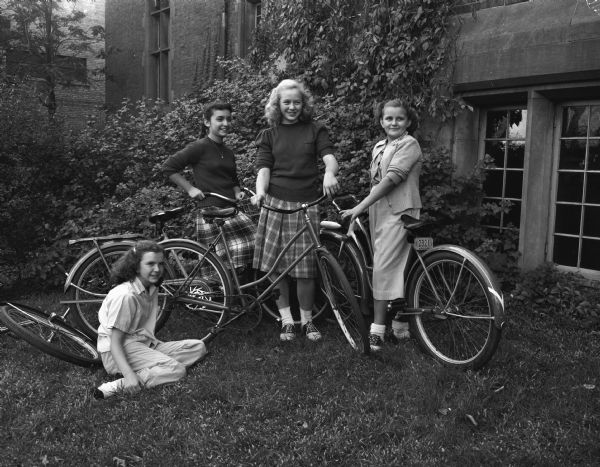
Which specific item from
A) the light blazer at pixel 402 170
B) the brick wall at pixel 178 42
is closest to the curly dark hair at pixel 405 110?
the light blazer at pixel 402 170

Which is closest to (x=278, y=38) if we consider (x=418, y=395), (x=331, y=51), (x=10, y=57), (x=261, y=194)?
(x=331, y=51)

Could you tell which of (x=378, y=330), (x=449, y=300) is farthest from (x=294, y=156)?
(x=449, y=300)

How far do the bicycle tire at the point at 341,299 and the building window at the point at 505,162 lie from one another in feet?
8.11

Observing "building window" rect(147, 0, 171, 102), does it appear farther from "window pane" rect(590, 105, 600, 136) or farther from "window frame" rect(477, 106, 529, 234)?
"window pane" rect(590, 105, 600, 136)

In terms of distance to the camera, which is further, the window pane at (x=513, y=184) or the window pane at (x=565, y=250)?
the window pane at (x=513, y=184)

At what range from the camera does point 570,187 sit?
6.23 metres

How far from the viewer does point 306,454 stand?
304cm

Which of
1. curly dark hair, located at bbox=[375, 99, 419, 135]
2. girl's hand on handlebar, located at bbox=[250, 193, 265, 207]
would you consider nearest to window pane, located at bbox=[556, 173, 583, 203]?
curly dark hair, located at bbox=[375, 99, 419, 135]

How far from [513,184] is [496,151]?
15.2 inches

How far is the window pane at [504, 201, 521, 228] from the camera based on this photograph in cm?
662

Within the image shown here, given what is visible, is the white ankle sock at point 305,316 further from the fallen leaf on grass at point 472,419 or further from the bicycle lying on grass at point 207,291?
the fallen leaf on grass at point 472,419

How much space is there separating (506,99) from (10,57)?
13692 mm

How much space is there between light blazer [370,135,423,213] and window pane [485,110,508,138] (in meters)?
2.68

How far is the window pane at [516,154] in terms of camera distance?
258 inches
